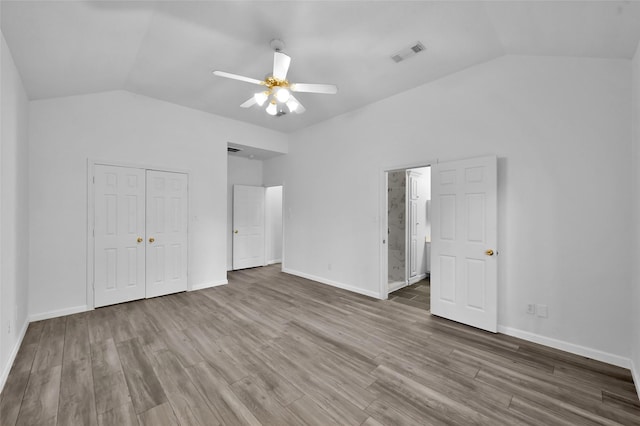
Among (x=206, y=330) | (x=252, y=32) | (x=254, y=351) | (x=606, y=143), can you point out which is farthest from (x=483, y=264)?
(x=252, y=32)

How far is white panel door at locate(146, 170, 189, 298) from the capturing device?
4.25 m

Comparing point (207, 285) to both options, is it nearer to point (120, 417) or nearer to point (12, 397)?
point (12, 397)

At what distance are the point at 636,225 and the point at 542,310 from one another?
1.16 meters

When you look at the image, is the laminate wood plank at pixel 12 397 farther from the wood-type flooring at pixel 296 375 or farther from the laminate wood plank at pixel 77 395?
the laminate wood plank at pixel 77 395

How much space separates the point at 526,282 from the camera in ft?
9.52

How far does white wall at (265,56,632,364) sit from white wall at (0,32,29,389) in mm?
4367

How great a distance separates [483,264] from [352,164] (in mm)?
2580

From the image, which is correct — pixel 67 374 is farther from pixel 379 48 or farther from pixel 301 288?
pixel 379 48

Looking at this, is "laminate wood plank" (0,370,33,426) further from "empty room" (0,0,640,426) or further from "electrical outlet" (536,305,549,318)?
"electrical outlet" (536,305,549,318)

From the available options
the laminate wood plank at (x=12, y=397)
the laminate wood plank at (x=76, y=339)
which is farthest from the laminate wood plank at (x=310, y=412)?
the laminate wood plank at (x=76, y=339)

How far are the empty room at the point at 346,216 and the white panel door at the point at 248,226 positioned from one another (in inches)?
59.0

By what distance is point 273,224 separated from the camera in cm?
721

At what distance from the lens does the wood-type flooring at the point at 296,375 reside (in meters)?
1.81

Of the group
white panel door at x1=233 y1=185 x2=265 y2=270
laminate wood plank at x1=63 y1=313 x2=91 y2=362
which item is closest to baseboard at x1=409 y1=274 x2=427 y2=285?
white panel door at x1=233 y1=185 x2=265 y2=270
